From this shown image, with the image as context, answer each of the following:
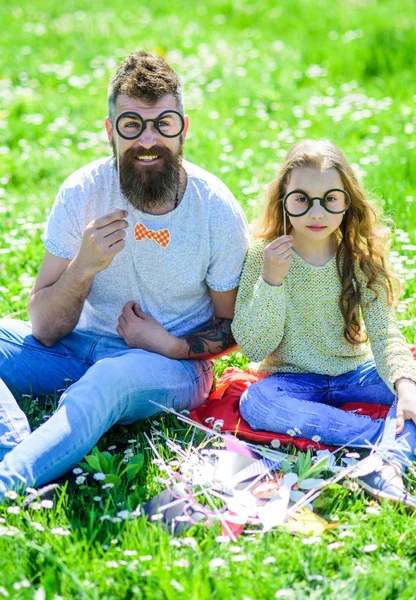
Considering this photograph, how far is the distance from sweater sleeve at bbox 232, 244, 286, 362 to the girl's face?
Result: 23 centimetres

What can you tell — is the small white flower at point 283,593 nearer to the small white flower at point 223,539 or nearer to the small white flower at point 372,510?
the small white flower at point 223,539

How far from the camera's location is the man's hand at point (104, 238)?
9.95 ft

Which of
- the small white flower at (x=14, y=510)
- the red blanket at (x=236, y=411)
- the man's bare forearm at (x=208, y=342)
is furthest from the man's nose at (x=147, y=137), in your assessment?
the small white flower at (x=14, y=510)

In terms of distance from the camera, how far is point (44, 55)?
847 centimetres

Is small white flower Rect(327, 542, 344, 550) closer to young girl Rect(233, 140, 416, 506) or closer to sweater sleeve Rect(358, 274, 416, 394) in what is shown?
young girl Rect(233, 140, 416, 506)

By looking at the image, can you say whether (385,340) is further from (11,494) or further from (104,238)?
(11,494)

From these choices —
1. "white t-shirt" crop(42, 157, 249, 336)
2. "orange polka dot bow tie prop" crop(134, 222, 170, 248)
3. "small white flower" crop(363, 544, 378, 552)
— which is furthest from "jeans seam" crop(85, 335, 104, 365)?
"small white flower" crop(363, 544, 378, 552)

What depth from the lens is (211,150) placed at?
5.95 metres

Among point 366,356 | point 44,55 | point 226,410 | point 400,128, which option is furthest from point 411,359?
point 44,55

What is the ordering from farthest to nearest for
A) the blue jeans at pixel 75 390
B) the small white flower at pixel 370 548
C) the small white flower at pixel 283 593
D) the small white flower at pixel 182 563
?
the blue jeans at pixel 75 390
the small white flower at pixel 370 548
the small white flower at pixel 182 563
the small white flower at pixel 283 593

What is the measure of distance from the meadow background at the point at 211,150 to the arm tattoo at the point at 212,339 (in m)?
0.31

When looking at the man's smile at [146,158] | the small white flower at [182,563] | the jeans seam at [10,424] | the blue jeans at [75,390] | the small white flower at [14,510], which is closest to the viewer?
the small white flower at [182,563]

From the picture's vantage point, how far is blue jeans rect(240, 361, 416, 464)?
3.04 meters

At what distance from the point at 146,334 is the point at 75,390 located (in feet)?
1.51
